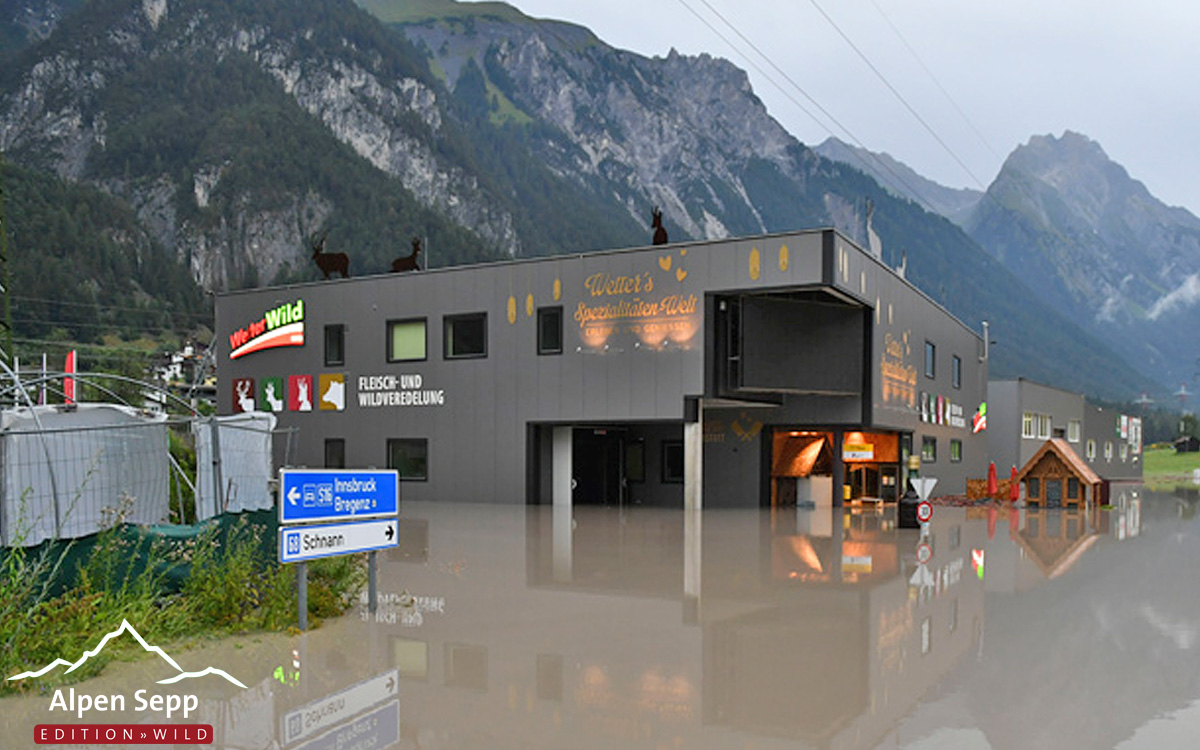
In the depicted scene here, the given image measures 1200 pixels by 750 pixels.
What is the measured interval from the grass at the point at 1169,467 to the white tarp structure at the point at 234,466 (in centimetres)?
6561

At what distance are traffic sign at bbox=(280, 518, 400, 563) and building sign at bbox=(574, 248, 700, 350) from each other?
54.6 feet

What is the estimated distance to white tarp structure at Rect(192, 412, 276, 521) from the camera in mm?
10672

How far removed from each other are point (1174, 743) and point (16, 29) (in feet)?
522

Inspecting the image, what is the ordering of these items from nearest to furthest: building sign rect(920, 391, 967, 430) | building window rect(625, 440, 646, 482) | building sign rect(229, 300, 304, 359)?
building window rect(625, 440, 646, 482) → building sign rect(229, 300, 304, 359) → building sign rect(920, 391, 967, 430)

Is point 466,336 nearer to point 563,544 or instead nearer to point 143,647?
point 563,544

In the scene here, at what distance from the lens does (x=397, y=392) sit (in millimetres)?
30562

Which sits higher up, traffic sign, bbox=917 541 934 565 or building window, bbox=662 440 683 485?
building window, bbox=662 440 683 485

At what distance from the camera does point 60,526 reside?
890cm

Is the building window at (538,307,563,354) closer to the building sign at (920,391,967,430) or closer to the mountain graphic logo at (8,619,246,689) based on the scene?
the building sign at (920,391,967,430)

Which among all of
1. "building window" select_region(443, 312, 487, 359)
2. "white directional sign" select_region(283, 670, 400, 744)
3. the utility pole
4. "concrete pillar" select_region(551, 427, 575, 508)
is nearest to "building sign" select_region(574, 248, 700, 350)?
"concrete pillar" select_region(551, 427, 575, 508)

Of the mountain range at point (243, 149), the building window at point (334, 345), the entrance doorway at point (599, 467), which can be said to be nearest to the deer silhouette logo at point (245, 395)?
the building window at point (334, 345)

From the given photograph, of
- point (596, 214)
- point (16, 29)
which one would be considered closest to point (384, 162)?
point (596, 214)

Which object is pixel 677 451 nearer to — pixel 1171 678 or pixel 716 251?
pixel 716 251

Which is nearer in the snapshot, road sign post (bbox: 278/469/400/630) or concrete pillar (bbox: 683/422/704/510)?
road sign post (bbox: 278/469/400/630)
